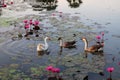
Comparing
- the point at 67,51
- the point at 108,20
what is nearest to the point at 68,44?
the point at 67,51

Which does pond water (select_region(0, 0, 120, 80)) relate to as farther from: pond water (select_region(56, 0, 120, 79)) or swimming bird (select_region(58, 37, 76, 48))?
swimming bird (select_region(58, 37, 76, 48))

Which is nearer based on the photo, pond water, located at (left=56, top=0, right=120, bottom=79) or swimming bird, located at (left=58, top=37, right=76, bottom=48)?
pond water, located at (left=56, top=0, right=120, bottom=79)

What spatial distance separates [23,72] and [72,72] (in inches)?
73.8

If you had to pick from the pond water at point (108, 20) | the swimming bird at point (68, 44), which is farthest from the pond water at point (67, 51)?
the swimming bird at point (68, 44)

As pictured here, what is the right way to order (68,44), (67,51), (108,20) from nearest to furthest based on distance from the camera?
1. (67,51)
2. (68,44)
3. (108,20)

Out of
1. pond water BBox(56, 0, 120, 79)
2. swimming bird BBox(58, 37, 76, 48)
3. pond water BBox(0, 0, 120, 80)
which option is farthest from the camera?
swimming bird BBox(58, 37, 76, 48)

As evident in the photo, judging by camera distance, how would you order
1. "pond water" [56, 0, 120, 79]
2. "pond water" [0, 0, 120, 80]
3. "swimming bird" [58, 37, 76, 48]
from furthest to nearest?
"swimming bird" [58, 37, 76, 48] → "pond water" [56, 0, 120, 79] → "pond water" [0, 0, 120, 80]

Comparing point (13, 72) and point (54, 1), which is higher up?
point (54, 1)

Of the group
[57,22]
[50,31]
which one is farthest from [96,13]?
[50,31]

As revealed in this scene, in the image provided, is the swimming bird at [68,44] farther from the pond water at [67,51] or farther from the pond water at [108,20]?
the pond water at [108,20]

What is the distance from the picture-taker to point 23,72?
998 cm

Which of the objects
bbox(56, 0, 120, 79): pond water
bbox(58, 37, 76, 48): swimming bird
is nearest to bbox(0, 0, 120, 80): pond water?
bbox(56, 0, 120, 79): pond water

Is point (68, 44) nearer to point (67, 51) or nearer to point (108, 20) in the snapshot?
point (67, 51)

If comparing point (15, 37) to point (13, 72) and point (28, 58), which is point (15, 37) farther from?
point (13, 72)
